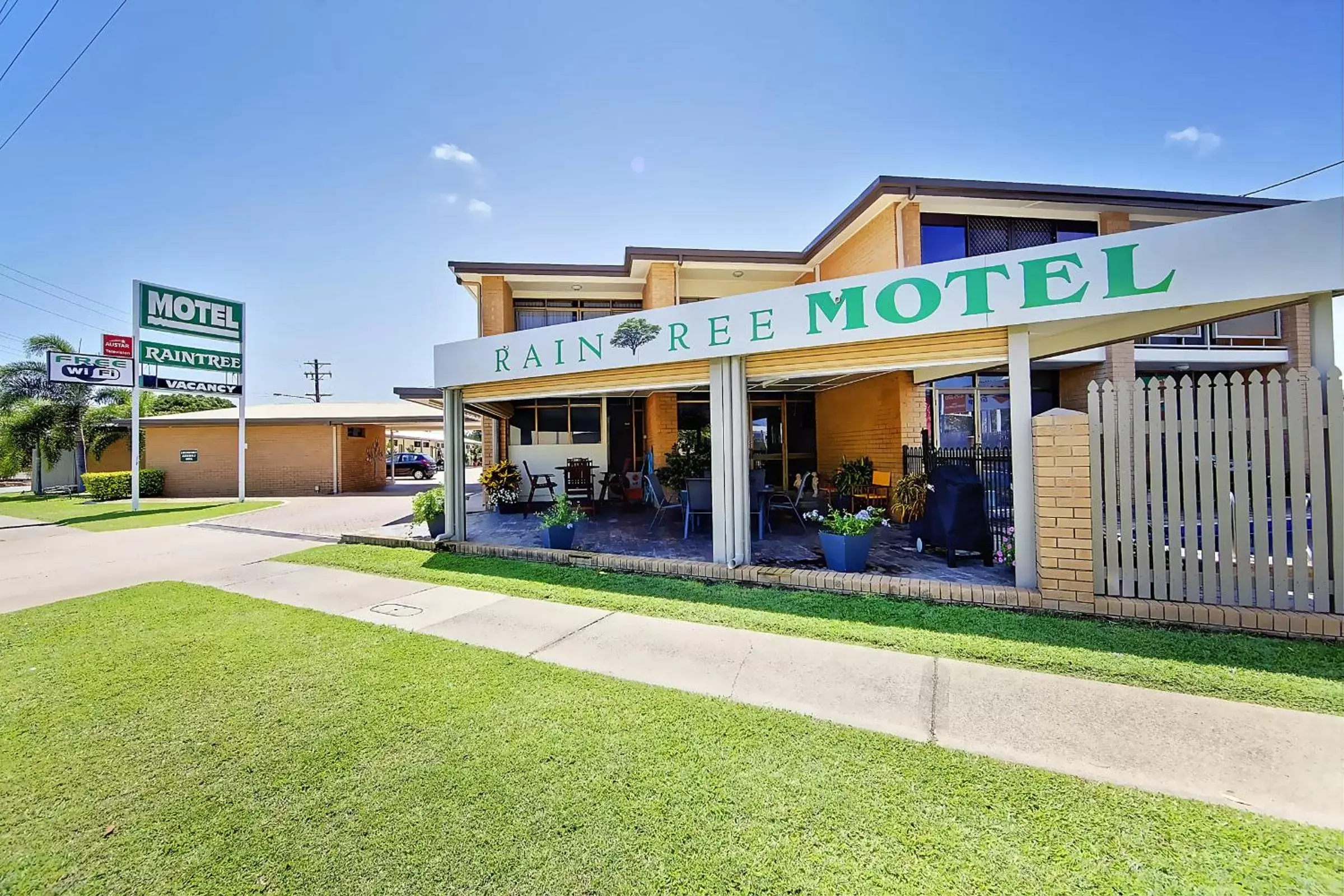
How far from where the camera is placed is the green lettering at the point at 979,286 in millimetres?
4777

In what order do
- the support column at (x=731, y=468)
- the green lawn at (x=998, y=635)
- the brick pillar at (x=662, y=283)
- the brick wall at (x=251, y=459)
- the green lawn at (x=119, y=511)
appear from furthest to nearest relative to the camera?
the brick wall at (x=251, y=459) → the green lawn at (x=119, y=511) → the brick pillar at (x=662, y=283) → the support column at (x=731, y=468) → the green lawn at (x=998, y=635)

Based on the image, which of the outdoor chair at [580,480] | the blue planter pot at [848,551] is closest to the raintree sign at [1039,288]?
the blue planter pot at [848,551]

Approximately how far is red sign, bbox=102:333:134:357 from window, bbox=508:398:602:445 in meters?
14.1

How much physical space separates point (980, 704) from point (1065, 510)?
7.53 feet

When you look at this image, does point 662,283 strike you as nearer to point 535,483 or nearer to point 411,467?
point 535,483

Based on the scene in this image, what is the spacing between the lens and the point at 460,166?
10453mm

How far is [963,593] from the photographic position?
4793 mm

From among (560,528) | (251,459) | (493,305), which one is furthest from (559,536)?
(251,459)

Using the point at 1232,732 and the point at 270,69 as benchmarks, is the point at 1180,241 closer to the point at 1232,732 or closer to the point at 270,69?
the point at 1232,732

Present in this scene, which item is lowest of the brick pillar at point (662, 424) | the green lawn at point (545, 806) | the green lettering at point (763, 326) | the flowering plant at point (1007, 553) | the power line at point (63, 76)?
the green lawn at point (545, 806)

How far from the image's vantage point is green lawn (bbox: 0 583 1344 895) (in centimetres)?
183

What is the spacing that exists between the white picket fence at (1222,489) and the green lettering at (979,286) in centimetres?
116

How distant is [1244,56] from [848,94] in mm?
7076

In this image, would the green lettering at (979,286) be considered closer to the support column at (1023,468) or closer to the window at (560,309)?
the support column at (1023,468)
